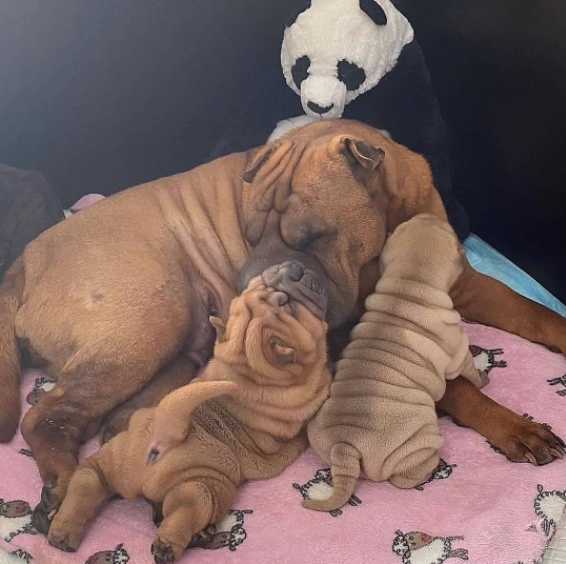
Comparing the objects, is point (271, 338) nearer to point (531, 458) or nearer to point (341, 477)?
point (341, 477)

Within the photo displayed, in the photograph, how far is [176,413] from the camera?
1.30m

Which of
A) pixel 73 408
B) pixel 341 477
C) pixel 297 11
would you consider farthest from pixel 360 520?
pixel 297 11

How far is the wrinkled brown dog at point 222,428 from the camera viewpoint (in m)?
1.30

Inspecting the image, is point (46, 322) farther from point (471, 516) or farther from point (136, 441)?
point (471, 516)

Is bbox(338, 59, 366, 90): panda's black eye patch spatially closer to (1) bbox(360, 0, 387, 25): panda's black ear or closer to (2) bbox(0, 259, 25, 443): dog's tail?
(1) bbox(360, 0, 387, 25): panda's black ear

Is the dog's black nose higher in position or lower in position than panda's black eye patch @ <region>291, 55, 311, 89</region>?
lower

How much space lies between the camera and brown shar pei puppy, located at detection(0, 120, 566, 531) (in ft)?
5.03

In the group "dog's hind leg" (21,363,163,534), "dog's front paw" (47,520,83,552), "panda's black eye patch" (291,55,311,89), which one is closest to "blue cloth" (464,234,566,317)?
"panda's black eye patch" (291,55,311,89)

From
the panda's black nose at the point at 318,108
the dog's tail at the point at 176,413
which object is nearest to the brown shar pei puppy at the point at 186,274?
the panda's black nose at the point at 318,108

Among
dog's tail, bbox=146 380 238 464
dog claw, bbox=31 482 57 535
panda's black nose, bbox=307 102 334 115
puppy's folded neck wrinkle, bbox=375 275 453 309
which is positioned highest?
panda's black nose, bbox=307 102 334 115

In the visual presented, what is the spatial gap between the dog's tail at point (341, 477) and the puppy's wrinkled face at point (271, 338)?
159 mm

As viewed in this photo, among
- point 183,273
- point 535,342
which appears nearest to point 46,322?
point 183,273

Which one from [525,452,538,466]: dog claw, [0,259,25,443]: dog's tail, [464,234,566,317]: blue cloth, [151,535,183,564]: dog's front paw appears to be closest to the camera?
[151,535,183,564]: dog's front paw

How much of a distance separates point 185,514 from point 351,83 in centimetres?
113
